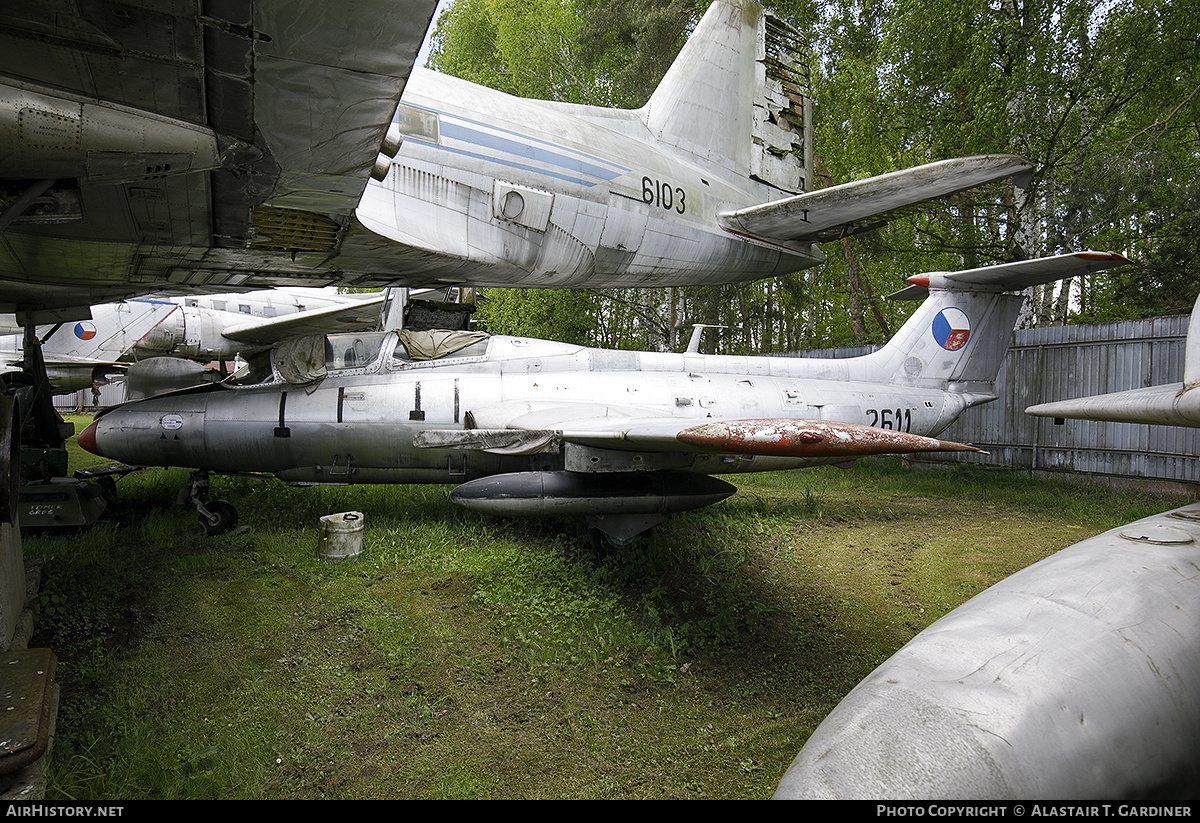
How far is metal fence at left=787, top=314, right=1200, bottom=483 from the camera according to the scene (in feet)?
28.3

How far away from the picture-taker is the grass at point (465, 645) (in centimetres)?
296

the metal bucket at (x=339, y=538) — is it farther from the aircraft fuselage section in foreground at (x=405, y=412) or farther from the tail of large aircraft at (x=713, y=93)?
the tail of large aircraft at (x=713, y=93)

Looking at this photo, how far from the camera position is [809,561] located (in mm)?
6141

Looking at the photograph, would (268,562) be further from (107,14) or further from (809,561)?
(809,561)

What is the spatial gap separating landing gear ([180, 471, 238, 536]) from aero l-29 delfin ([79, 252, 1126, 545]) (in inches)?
0.8

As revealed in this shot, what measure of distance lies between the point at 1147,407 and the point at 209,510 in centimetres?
736

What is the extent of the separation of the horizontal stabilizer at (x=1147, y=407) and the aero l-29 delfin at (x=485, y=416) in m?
2.15

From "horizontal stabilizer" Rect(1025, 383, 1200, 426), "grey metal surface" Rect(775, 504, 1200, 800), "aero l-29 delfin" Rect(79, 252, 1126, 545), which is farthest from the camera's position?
"aero l-29 delfin" Rect(79, 252, 1126, 545)

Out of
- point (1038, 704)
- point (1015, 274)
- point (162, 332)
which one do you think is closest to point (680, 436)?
point (1038, 704)

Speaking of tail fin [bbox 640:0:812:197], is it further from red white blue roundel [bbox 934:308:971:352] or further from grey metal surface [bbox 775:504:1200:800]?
grey metal surface [bbox 775:504:1200:800]

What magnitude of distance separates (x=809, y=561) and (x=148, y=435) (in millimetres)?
6722

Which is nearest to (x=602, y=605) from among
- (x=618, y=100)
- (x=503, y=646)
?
(x=503, y=646)

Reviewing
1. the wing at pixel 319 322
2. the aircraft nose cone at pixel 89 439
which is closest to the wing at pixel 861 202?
the wing at pixel 319 322

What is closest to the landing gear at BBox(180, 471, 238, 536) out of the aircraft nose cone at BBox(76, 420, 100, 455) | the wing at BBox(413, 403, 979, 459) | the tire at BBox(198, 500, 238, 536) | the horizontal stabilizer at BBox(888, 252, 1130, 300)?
the tire at BBox(198, 500, 238, 536)
